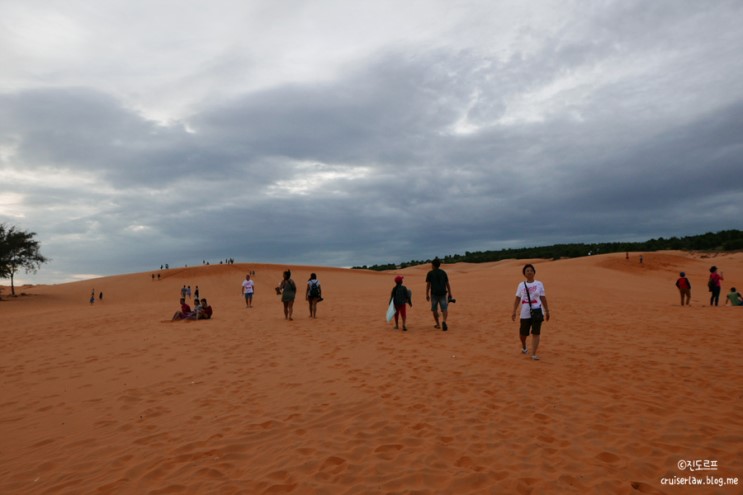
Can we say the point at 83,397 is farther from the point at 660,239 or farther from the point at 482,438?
the point at 660,239

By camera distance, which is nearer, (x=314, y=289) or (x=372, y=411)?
(x=372, y=411)

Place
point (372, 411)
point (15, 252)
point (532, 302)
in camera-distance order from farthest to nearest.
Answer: point (15, 252), point (532, 302), point (372, 411)

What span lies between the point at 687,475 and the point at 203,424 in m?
5.57

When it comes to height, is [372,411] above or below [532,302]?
below

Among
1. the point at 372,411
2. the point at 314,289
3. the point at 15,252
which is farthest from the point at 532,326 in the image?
the point at 15,252

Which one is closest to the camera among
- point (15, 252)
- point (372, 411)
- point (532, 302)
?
point (372, 411)

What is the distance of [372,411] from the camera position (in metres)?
6.34

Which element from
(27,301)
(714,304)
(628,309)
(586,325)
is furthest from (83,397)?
(27,301)

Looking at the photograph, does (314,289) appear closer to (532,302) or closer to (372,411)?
(532,302)

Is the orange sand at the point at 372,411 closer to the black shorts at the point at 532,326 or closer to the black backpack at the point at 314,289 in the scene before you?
the black shorts at the point at 532,326

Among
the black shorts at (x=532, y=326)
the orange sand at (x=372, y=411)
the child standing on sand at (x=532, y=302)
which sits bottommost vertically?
the orange sand at (x=372, y=411)

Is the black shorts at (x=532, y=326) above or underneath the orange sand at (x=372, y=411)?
above

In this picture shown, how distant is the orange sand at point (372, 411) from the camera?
14.7 ft

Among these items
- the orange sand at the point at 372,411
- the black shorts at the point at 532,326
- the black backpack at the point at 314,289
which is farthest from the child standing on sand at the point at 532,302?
the black backpack at the point at 314,289
